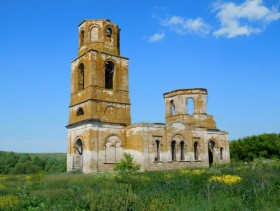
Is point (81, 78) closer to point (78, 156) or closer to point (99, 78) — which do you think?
point (99, 78)

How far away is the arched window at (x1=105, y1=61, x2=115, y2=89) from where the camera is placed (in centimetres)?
3244

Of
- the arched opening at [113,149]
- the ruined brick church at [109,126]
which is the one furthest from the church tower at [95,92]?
the arched opening at [113,149]

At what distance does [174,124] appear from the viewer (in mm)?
32906

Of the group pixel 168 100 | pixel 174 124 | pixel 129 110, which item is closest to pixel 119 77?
pixel 129 110

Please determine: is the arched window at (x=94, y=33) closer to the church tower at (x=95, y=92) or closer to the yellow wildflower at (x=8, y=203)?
the church tower at (x=95, y=92)

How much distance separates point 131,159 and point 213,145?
14.8 m

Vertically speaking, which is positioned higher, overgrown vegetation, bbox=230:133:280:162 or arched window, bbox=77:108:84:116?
arched window, bbox=77:108:84:116

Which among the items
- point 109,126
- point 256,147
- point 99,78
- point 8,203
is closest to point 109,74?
point 99,78

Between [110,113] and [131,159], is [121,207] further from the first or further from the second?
[110,113]

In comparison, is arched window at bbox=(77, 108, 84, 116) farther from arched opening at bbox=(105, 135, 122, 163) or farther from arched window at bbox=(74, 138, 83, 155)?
arched opening at bbox=(105, 135, 122, 163)

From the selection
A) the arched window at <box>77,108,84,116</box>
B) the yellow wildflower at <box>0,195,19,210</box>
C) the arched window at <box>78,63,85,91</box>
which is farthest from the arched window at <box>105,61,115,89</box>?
the yellow wildflower at <box>0,195,19,210</box>

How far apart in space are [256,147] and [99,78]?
2712 cm

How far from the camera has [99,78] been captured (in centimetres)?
3042

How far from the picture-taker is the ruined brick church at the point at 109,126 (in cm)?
2914
